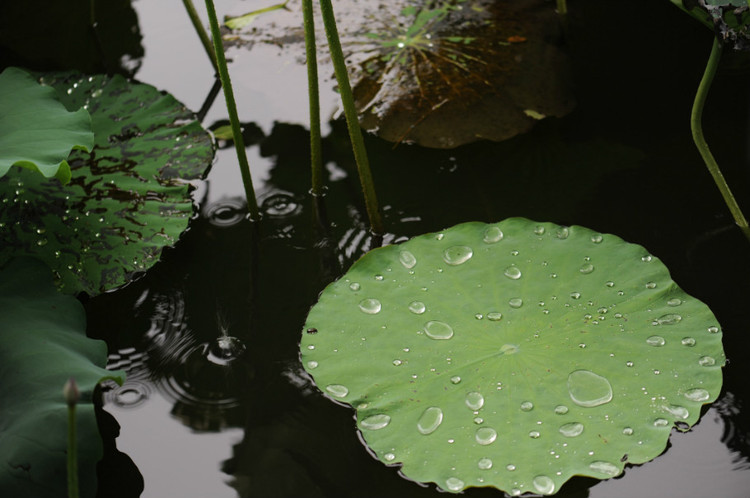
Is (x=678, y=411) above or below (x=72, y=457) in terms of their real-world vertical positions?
below

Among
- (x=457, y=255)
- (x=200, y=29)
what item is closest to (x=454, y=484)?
(x=457, y=255)

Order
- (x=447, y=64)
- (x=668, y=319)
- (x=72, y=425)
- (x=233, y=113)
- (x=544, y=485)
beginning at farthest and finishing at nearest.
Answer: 1. (x=447, y=64)
2. (x=233, y=113)
3. (x=668, y=319)
4. (x=544, y=485)
5. (x=72, y=425)

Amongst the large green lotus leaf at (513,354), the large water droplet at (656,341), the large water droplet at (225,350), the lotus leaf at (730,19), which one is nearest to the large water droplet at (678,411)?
the large green lotus leaf at (513,354)

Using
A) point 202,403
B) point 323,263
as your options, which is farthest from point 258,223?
point 202,403

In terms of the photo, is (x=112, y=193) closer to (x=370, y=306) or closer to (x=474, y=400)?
(x=370, y=306)

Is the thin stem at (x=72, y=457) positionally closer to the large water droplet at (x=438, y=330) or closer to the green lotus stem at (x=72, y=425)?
the green lotus stem at (x=72, y=425)

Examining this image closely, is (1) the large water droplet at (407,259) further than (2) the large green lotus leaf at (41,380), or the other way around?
(1) the large water droplet at (407,259)

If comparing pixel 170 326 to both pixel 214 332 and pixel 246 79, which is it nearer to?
pixel 214 332
